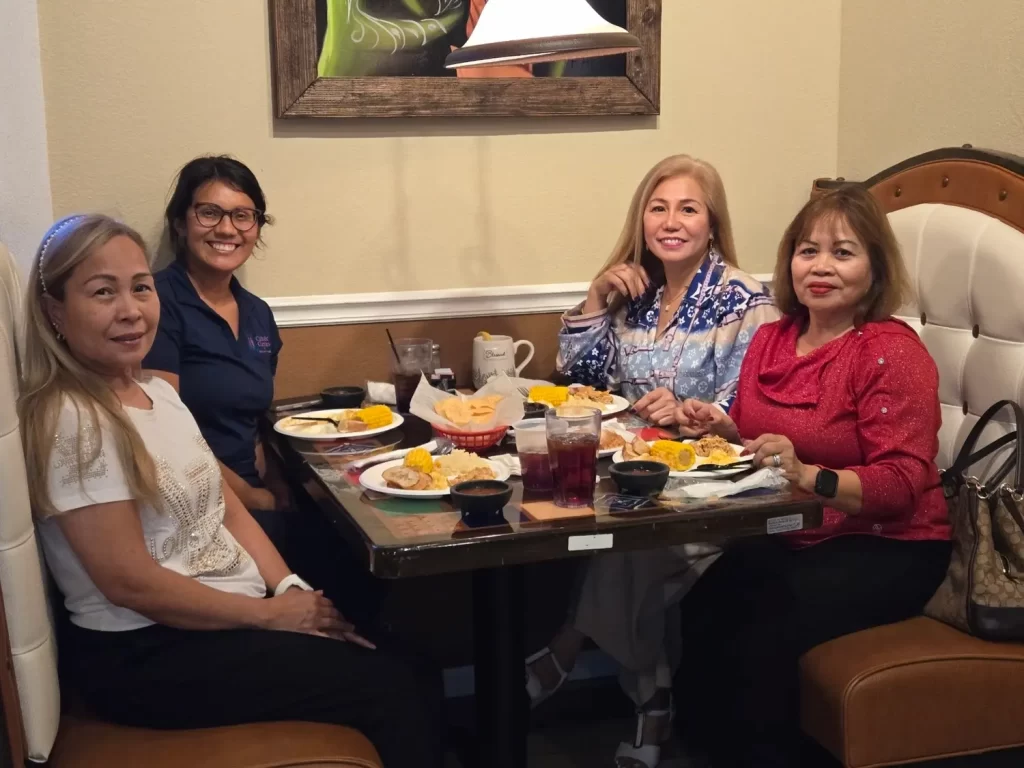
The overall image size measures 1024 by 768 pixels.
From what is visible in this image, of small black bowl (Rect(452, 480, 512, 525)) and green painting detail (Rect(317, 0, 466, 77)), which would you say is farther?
green painting detail (Rect(317, 0, 466, 77))

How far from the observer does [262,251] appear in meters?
2.53

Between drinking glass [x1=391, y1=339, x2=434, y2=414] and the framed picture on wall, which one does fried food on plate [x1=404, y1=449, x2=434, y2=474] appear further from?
the framed picture on wall

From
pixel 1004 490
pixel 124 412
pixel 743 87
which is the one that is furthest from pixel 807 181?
pixel 124 412

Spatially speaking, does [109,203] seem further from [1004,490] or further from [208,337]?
[1004,490]

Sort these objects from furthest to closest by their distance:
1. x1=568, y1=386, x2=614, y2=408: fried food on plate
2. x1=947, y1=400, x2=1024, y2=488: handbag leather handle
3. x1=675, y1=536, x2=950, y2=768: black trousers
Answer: x1=568, y1=386, x2=614, y2=408: fried food on plate, x1=947, y1=400, x2=1024, y2=488: handbag leather handle, x1=675, y1=536, x2=950, y2=768: black trousers

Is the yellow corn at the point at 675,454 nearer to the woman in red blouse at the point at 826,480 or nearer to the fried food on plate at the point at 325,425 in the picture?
the woman in red blouse at the point at 826,480

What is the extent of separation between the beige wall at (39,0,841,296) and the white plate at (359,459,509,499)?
3.08ft

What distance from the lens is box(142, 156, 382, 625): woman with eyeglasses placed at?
2160 mm

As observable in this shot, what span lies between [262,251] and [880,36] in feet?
5.47

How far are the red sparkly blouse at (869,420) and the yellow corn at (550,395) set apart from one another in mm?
373

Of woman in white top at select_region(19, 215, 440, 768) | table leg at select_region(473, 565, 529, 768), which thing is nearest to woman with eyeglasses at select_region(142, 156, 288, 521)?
woman in white top at select_region(19, 215, 440, 768)

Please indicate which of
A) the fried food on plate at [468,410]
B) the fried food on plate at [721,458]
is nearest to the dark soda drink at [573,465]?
the fried food on plate at [721,458]

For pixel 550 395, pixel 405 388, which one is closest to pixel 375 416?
pixel 405 388

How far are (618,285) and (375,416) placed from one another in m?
0.71
